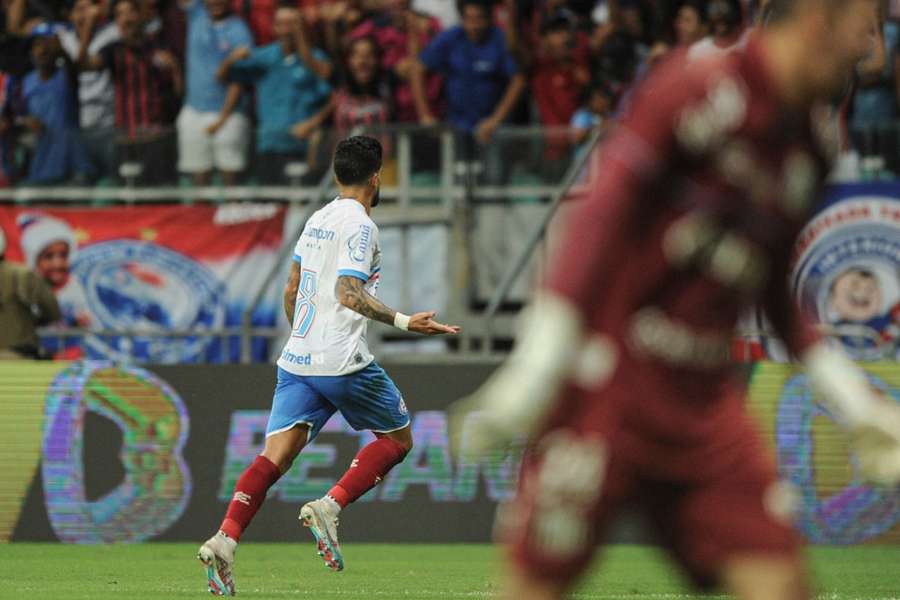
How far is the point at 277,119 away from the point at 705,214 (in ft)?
39.6

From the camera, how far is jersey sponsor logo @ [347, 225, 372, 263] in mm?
9625

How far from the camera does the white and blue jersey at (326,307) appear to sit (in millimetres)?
9789

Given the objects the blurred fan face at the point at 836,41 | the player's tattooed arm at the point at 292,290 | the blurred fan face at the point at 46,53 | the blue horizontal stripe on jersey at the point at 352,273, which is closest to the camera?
the blurred fan face at the point at 836,41

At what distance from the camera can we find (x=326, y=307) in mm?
9906

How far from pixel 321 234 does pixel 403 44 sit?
738 centimetres

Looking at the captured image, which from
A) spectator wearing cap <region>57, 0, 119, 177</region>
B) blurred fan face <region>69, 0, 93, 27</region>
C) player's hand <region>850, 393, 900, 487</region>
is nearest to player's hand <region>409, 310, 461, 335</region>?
player's hand <region>850, 393, 900, 487</region>

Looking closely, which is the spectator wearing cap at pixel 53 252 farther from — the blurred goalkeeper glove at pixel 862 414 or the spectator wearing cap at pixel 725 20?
the blurred goalkeeper glove at pixel 862 414

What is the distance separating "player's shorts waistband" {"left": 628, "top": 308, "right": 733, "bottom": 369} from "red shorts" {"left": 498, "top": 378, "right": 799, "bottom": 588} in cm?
13

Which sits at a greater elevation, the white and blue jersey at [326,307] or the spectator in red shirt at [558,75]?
the spectator in red shirt at [558,75]

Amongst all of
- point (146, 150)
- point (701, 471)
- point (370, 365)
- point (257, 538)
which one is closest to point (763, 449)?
point (701, 471)

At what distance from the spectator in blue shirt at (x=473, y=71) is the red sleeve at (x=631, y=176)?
38.2 ft

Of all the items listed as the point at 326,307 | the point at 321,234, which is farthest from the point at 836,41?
the point at 326,307

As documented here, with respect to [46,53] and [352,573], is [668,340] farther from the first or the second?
[46,53]

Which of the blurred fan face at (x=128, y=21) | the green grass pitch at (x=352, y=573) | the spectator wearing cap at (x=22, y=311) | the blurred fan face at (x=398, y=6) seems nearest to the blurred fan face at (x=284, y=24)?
the blurred fan face at (x=398, y=6)
